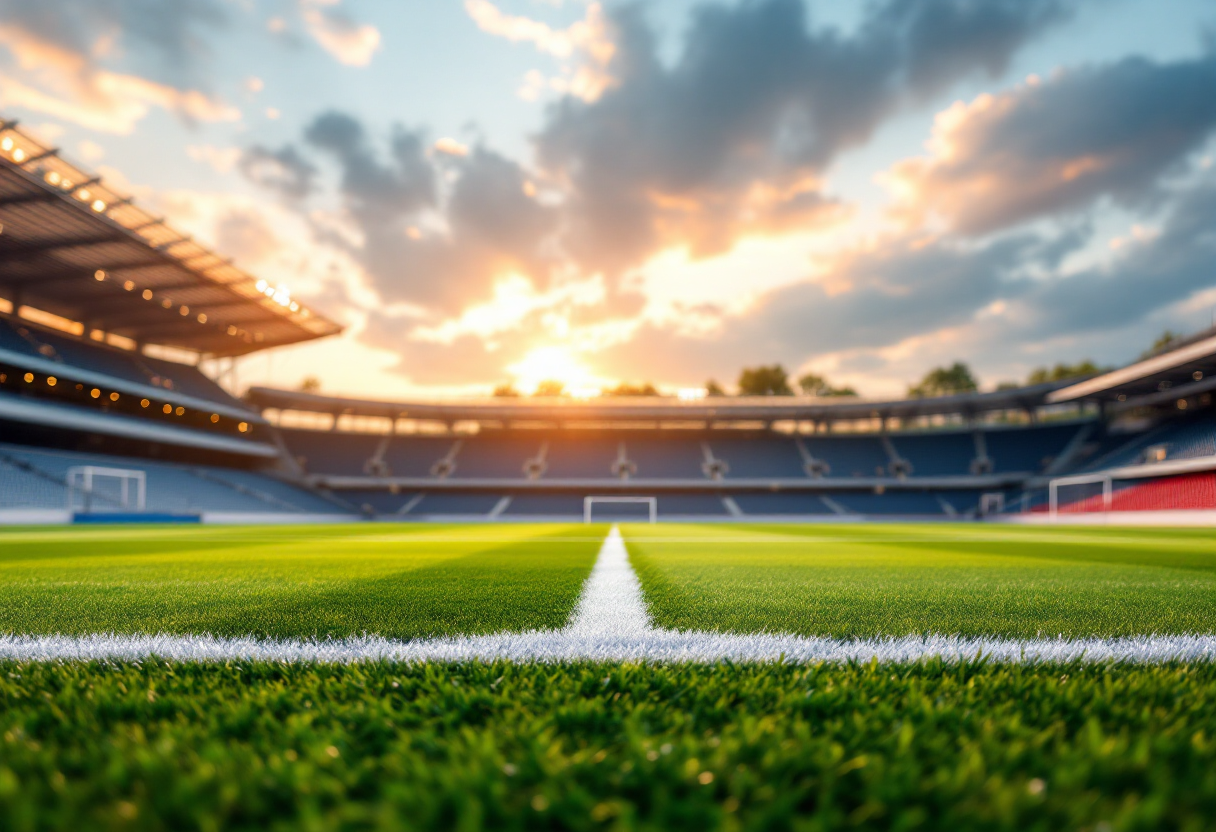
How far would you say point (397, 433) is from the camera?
39781mm

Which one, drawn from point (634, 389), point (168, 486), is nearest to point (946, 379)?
point (634, 389)

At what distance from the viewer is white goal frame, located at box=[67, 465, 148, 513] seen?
772 inches

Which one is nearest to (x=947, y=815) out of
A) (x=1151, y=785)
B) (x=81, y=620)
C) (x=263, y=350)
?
(x=1151, y=785)

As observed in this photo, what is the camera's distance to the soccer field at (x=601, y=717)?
24.8 inches

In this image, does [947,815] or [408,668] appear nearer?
[947,815]

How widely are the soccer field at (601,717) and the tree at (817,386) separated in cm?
6738

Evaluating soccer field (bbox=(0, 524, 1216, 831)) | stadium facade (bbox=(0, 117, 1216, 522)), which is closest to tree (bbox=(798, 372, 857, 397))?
stadium facade (bbox=(0, 117, 1216, 522))

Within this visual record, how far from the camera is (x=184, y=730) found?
0.91m

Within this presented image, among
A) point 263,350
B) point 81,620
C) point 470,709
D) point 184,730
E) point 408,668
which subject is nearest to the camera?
point 184,730

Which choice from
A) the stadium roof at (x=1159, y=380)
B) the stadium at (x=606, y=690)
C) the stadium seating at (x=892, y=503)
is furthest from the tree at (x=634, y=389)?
the stadium at (x=606, y=690)

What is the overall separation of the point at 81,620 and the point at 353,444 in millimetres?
38252

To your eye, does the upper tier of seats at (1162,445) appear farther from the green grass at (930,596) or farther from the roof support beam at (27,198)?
the roof support beam at (27,198)

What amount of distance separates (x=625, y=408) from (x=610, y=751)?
3645cm

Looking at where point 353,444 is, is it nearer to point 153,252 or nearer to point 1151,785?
point 153,252
